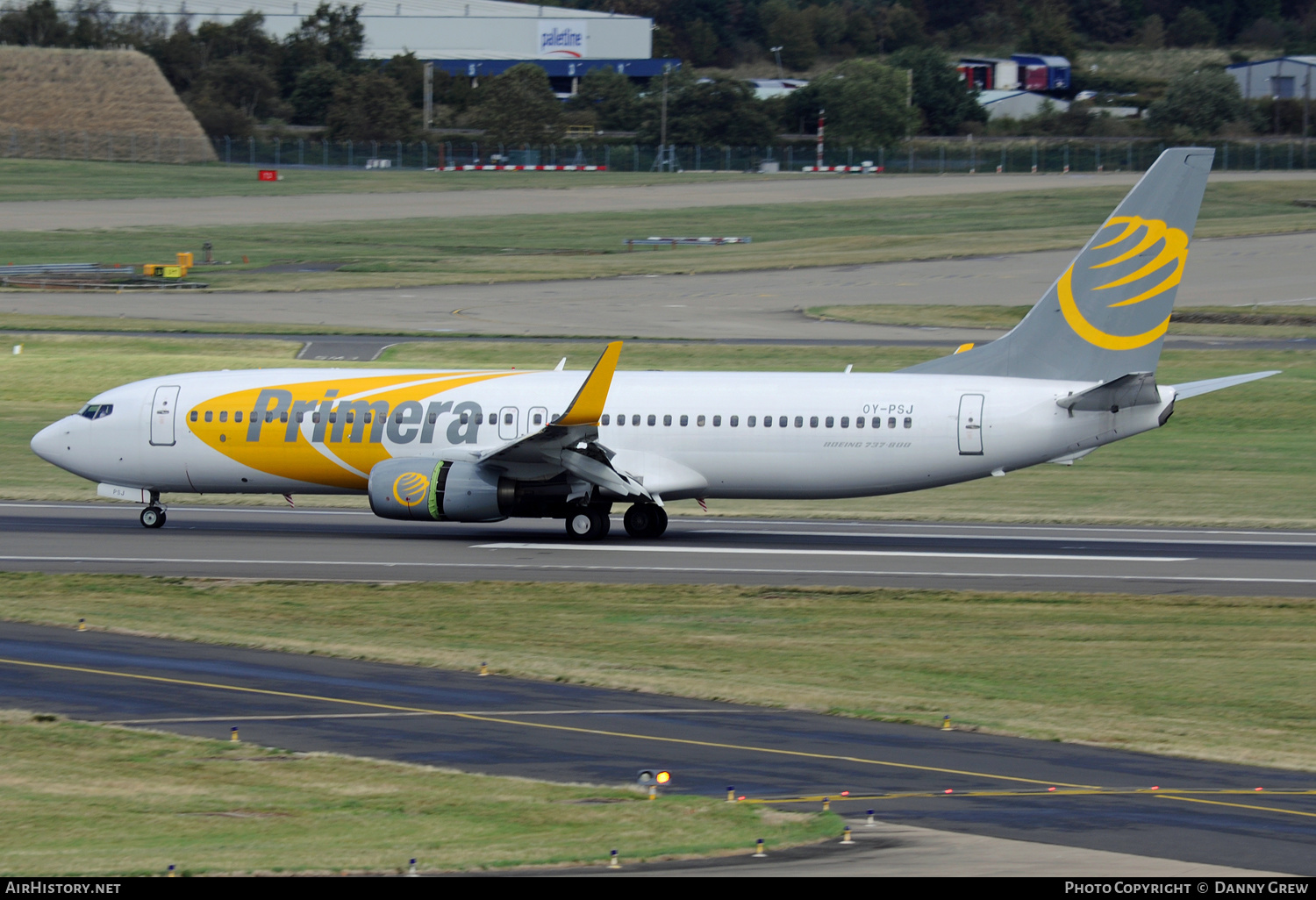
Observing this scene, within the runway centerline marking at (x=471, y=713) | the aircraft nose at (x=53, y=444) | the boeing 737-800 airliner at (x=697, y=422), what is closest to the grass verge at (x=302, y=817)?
the runway centerline marking at (x=471, y=713)

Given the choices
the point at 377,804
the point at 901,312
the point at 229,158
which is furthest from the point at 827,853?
the point at 229,158

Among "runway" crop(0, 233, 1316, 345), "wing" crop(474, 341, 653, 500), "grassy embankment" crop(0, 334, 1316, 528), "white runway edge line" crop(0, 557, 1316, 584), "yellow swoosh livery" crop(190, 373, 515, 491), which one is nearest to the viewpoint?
"white runway edge line" crop(0, 557, 1316, 584)

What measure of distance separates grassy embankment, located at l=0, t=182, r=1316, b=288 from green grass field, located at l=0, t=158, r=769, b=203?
20.7 metres

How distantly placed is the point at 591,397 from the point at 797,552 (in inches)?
214

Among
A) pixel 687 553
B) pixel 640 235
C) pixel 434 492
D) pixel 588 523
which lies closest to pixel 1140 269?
pixel 687 553

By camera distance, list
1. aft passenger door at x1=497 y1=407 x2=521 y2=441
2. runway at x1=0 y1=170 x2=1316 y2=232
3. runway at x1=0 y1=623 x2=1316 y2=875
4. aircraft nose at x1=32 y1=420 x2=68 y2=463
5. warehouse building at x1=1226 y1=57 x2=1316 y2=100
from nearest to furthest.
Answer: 1. runway at x1=0 y1=623 x2=1316 y2=875
2. aft passenger door at x1=497 y1=407 x2=521 y2=441
3. aircraft nose at x1=32 y1=420 x2=68 y2=463
4. runway at x1=0 y1=170 x2=1316 y2=232
5. warehouse building at x1=1226 y1=57 x2=1316 y2=100

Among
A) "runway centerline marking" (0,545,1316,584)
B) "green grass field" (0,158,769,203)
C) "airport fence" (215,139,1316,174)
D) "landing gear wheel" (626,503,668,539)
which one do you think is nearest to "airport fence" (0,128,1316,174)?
"airport fence" (215,139,1316,174)

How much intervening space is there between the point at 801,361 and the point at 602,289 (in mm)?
26506

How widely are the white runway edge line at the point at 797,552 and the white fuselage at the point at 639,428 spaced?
4.84 feet

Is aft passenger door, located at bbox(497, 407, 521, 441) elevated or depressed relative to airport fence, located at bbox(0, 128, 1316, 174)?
depressed

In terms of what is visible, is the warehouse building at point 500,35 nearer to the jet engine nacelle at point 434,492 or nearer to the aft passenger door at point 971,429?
the aft passenger door at point 971,429

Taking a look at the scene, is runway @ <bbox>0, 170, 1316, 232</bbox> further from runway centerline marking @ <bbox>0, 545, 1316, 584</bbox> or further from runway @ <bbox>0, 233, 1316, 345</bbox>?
runway centerline marking @ <bbox>0, 545, 1316, 584</bbox>

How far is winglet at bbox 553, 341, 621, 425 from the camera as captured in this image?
3266 centimetres

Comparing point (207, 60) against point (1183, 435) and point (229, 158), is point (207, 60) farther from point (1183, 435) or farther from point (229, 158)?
point (1183, 435)
